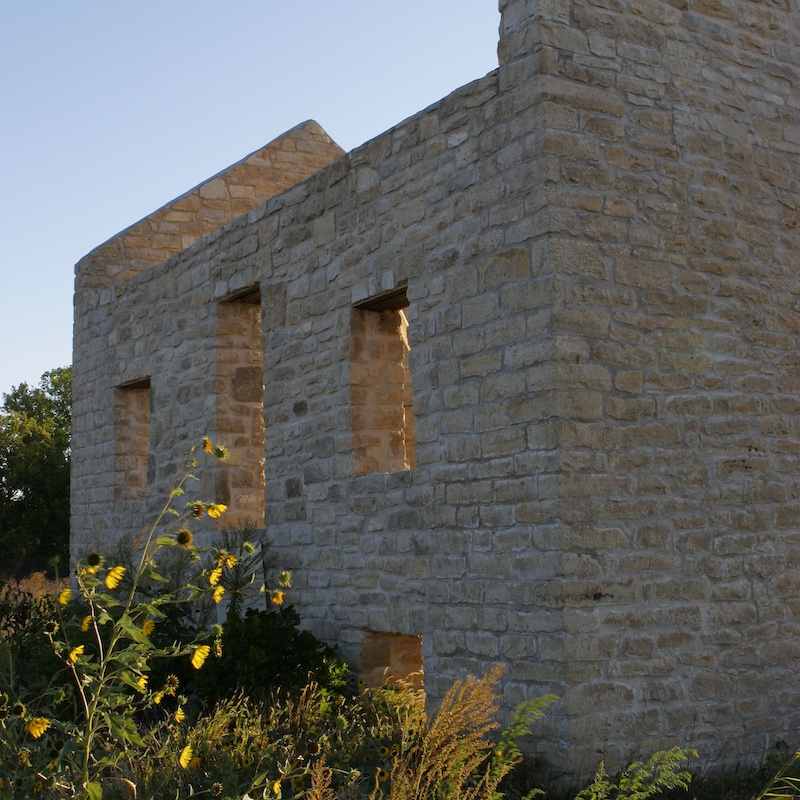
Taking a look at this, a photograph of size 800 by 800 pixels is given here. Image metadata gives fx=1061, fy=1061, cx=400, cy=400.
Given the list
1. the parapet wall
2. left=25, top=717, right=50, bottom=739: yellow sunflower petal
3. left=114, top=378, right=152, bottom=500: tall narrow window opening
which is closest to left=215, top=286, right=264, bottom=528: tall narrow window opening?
left=114, top=378, right=152, bottom=500: tall narrow window opening

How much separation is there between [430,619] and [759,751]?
1.98m

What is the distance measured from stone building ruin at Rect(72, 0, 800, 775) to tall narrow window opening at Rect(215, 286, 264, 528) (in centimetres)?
91

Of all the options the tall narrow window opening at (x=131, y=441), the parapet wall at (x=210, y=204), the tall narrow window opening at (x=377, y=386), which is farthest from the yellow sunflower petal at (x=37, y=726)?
the parapet wall at (x=210, y=204)

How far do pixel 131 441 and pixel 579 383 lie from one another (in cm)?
587

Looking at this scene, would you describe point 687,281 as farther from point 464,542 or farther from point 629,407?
point 464,542

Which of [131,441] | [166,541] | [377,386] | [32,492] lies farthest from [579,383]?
[32,492]

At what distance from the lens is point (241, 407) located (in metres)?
8.50

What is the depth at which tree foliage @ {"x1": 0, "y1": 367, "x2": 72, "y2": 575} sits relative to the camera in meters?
18.1

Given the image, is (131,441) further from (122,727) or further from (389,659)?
(122,727)

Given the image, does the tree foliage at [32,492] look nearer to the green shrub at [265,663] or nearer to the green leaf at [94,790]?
the green shrub at [265,663]

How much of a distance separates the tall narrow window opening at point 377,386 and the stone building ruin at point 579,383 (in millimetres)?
17

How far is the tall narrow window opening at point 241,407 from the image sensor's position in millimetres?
8344

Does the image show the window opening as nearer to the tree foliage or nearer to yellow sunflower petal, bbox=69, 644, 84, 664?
yellow sunflower petal, bbox=69, 644, 84, 664

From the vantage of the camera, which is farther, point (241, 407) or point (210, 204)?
point (210, 204)
